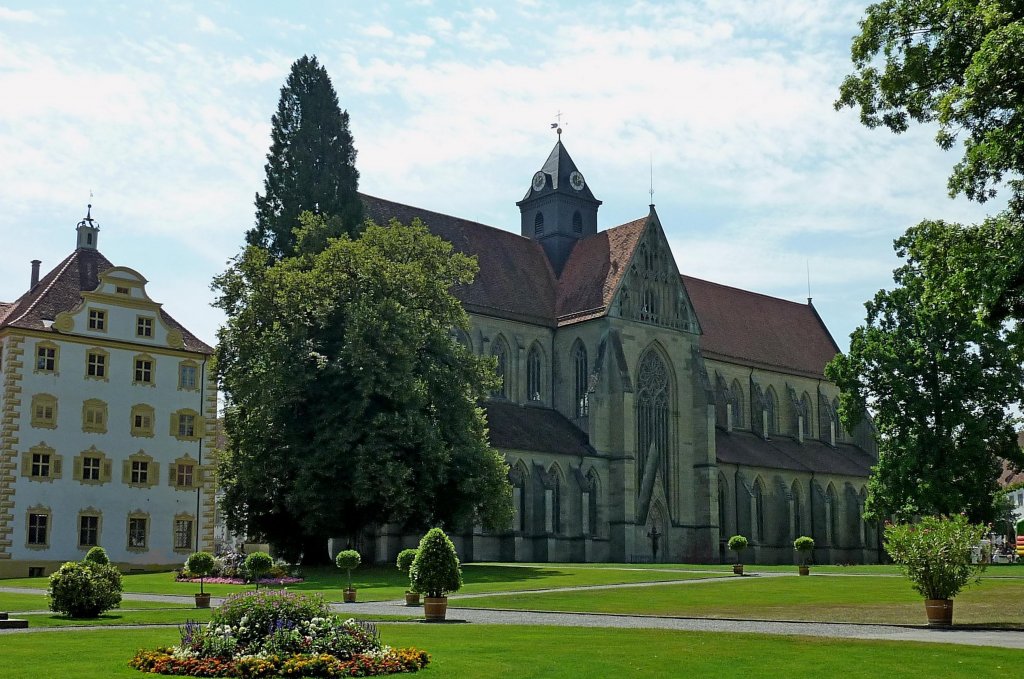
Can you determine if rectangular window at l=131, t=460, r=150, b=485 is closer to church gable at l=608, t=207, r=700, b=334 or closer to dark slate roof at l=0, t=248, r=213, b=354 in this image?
dark slate roof at l=0, t=248, r=213, b=354

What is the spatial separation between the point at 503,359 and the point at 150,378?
20397 mm

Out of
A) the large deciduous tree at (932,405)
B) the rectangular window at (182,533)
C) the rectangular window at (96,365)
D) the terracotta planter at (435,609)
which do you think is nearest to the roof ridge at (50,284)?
the rectangular window at (96,365)

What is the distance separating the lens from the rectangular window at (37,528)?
54.7m

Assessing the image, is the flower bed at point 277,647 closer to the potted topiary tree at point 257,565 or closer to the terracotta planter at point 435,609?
the terracotta planter at point 435,609

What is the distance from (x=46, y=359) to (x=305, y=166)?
15.3 m

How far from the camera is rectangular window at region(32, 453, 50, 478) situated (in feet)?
182

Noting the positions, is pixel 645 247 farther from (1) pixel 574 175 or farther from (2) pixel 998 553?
(2) pixel 998 553

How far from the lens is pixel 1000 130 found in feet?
77.3

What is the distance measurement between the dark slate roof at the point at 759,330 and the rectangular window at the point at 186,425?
36.6 m

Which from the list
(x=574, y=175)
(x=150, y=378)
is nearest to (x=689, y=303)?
(x=574, y=175)

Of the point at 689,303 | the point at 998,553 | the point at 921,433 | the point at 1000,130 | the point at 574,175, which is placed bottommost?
the point at 998,553

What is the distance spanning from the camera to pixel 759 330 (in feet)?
298

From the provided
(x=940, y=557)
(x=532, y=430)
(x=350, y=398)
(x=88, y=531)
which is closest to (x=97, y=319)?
(x=88, y=531)

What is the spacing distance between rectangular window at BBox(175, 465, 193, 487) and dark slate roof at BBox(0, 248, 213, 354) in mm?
6011
